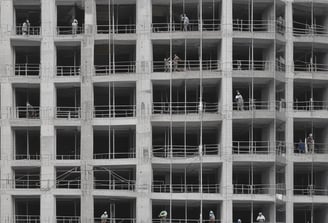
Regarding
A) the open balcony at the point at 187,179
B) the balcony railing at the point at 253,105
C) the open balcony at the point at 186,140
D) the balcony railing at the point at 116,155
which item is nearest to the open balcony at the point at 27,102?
the balcony railing at the point at 116,155

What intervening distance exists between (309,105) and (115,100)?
52.7ft

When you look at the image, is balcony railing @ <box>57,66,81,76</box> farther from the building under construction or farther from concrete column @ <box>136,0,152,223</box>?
concrete column @ <box>136,0,152,223</box>

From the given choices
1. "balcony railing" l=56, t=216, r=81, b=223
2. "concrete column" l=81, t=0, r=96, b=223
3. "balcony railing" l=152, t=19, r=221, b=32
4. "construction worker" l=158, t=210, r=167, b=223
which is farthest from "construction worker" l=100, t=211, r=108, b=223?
"balcony railing" l=152, t=19, r=221, b=32

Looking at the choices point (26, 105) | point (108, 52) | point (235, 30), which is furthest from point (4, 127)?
point (235, 30)

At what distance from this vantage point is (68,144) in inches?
2682

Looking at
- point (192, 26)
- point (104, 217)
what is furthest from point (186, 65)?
point (104, 217)

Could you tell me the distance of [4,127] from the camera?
6506 cm

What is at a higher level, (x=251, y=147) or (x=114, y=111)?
(x=114, y=111)

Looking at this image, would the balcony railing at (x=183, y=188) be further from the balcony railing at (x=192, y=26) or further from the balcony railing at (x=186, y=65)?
the balcony railing at (x=192, y=26)

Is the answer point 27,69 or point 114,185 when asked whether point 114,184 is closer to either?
point 114,185

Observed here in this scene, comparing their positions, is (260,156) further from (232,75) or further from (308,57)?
(308,57)

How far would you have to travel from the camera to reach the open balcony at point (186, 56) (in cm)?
6506

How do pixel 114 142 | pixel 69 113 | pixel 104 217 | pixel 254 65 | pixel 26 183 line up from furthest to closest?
pixel 114 142, pixel 254 65, pixel 26 183, pixel 69 113, pixel 104 217

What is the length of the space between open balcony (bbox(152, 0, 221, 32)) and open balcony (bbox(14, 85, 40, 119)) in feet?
37.1
